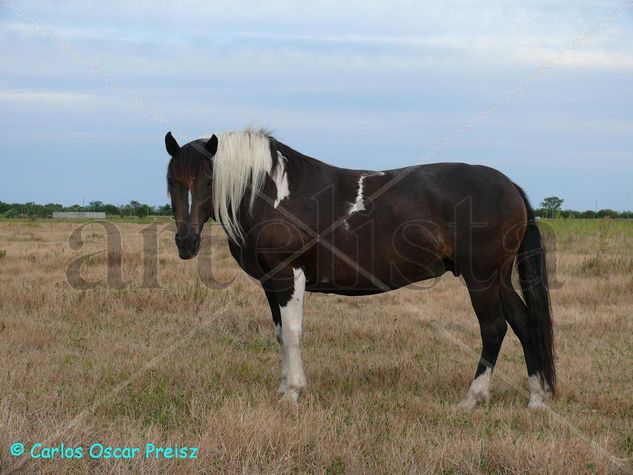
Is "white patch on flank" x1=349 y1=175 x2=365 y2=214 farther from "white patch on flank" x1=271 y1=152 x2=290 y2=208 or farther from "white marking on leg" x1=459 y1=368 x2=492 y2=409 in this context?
"white marking on leg" x1=459 y1=368 x2=492 y2=409

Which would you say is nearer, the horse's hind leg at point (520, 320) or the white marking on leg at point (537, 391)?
the white marking on leg at point (537, 391)

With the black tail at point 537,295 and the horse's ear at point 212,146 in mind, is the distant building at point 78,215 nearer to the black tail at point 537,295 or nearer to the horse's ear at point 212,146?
the horse's ear at point 212,146

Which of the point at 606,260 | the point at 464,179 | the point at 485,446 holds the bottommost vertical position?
the point at 485,446

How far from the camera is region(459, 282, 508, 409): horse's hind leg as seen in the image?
528 centimetres

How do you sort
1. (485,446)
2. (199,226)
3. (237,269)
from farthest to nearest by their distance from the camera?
(237,269)
(199,226)
(485,446)

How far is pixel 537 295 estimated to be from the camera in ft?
17.9

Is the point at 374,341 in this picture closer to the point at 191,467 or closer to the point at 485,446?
A: the point at 485,446

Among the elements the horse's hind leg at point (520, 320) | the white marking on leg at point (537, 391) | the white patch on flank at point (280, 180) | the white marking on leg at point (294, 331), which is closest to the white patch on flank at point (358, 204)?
the white patch on flank at point (280, 180)

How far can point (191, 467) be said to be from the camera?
11.3 feet

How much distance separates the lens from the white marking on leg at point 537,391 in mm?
5191

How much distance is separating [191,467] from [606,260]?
35.8 feet

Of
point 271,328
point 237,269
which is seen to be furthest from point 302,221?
point 237,269

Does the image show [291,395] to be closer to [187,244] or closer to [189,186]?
[187,244]

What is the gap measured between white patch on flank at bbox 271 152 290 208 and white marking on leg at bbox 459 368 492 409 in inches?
89.5
